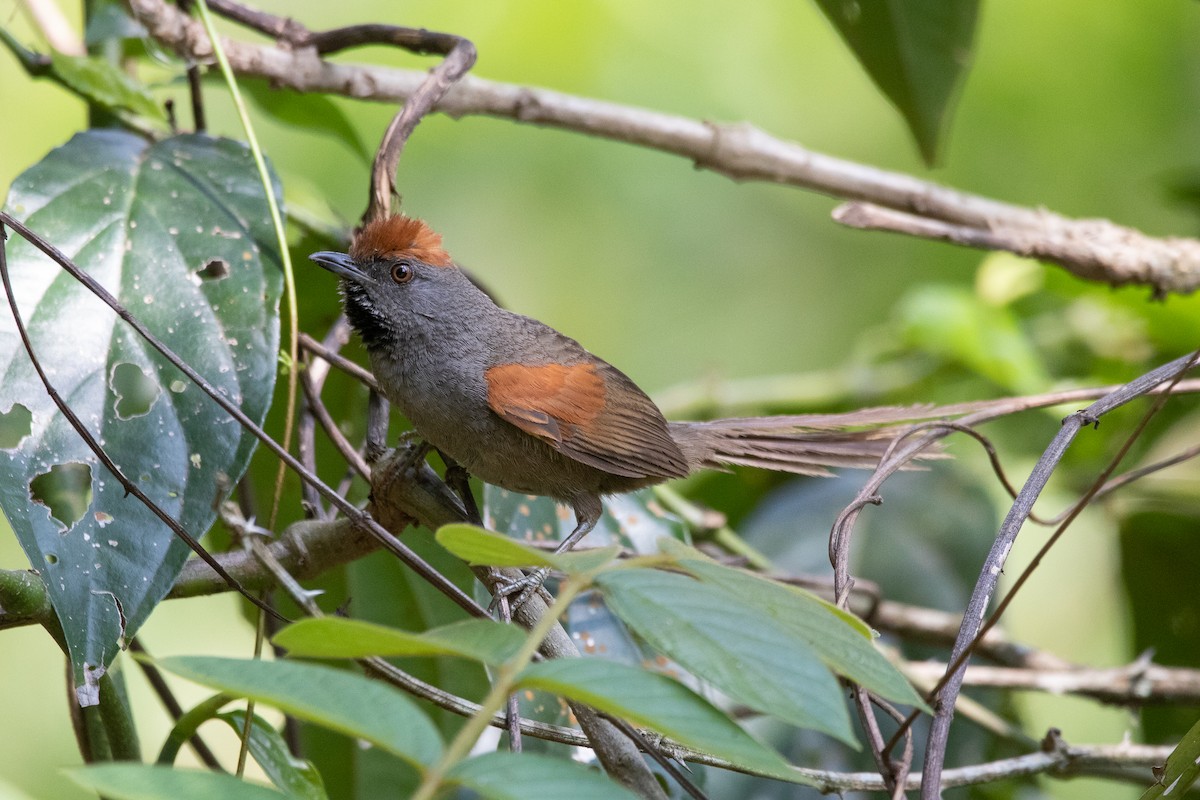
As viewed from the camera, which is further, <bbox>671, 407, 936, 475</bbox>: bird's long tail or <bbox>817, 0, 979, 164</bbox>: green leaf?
<bbox>817, 0, 979, 164</bbox>: green leaf

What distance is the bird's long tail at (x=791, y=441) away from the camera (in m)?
2.63

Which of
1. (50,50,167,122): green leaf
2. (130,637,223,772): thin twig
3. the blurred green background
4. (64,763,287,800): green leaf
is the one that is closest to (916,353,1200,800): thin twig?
(64,763,287,800): green leaf

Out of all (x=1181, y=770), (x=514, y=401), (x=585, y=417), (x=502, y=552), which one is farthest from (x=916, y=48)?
(x=502, y=552)

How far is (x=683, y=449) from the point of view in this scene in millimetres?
2801

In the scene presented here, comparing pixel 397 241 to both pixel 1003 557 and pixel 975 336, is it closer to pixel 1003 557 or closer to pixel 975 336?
pixel 1003 557

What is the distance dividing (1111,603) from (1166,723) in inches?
86.0

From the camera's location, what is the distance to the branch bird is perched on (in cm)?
249

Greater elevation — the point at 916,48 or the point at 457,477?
the point at 916,48

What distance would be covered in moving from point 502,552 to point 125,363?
3.77 feet

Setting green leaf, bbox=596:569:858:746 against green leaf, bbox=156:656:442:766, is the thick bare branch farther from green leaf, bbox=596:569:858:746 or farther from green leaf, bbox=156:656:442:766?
green leaf, bbox=156:656:442:766

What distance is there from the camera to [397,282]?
8.84 ft

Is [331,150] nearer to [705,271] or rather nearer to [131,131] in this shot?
[705,271]

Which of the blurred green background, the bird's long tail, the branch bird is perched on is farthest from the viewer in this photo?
the blurred green background

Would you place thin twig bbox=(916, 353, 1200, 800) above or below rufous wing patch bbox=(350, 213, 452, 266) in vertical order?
below
